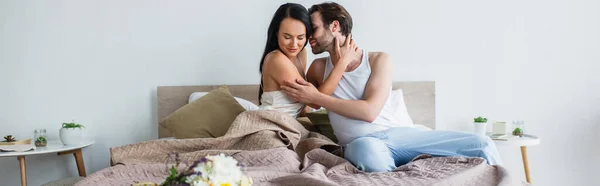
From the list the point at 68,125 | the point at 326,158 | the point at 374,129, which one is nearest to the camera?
the point at 326,158

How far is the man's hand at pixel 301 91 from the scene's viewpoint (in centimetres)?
243

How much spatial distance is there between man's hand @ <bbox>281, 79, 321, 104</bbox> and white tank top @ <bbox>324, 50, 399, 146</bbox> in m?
0.12

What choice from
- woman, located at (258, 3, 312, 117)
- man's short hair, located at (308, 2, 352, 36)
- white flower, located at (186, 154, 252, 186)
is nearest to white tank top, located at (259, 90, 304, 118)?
woman, located at (258, 3, 312, 117)

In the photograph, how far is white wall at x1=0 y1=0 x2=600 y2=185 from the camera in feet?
11.0

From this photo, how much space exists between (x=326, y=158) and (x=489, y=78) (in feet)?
5.57

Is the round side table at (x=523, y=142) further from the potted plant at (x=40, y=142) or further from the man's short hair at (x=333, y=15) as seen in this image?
the potted plant at (x=40, y=142)

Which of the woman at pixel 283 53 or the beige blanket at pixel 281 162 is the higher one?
the woman at pixel 283 53

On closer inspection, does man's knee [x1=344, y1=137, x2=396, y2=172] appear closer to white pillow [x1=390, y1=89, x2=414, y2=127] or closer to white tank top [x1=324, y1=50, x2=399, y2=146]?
white tank top [x1=324, y1=50, x2=399, y2=146]

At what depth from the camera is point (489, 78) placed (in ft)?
11.1

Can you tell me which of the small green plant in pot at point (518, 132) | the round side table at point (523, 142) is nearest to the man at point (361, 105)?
the round side table at point (523, 142)

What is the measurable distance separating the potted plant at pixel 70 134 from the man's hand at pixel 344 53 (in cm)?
149

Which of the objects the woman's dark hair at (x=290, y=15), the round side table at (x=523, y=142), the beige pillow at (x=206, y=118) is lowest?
the round side table at (x=523, y=142)

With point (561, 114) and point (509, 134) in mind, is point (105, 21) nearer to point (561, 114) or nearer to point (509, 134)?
point (509, 134)

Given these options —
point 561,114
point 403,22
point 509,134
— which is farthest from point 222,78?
point 561,114
